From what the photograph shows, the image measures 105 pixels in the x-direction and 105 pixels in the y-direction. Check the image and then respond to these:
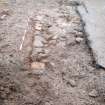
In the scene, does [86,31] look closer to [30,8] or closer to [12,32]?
[12,32]

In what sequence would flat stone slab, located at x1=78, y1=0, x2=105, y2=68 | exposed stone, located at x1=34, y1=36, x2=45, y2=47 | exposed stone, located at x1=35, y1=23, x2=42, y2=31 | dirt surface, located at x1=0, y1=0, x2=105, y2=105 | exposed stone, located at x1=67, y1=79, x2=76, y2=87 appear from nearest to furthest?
dirt surface, located at x1=0, y1=0, x2=105, y2=105 → exposed stone, located at x1=67, y1=79, x2=76, y2=87 → flat stone slab, located at x1=78, y1=0, x2=105, y2=68 → exposed stone, located at x1=34, y1=36, x2=45, y2=47 → exposed stone, located at x1=35, y1=23, x2=42, y2=31

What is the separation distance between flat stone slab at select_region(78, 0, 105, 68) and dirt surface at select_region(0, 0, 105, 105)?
11cm

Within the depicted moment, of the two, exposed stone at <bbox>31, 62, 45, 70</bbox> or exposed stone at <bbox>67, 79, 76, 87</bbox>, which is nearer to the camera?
exposed stone at <bbox>67, 79, 76, 87</bbox>

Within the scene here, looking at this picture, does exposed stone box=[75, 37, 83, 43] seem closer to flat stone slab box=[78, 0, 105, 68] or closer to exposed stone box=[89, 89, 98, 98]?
flat stone slab box=[78, 0, 105, 68]

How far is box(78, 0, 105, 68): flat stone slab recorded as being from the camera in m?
3.49

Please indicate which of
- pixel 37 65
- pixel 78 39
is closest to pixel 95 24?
pixel 78 39

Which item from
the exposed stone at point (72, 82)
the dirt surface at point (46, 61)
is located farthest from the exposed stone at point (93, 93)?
the exposed stone at point (72, 82)

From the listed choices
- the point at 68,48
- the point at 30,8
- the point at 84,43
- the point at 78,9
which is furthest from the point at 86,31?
the point at 30,8

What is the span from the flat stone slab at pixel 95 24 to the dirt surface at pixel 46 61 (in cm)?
11

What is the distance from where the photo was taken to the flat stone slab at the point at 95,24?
3491 mm

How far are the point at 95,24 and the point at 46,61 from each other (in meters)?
1.55

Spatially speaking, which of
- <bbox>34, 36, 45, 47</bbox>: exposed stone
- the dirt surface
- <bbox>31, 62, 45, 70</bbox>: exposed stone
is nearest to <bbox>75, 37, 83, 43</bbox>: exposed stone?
the dirt surface

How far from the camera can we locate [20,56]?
11.3 feet

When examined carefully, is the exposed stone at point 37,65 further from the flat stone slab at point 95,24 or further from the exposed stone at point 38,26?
the exposed stone at point 38,26
